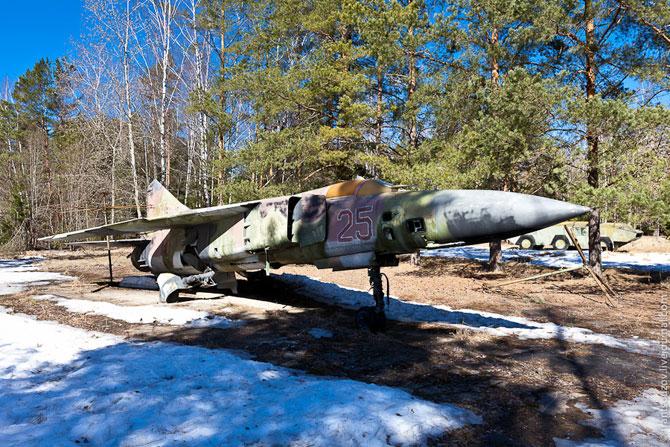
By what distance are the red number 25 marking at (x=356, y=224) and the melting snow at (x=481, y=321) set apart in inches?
93.4

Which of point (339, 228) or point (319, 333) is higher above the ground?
point (339, 228)

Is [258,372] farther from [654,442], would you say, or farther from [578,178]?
[578,178]

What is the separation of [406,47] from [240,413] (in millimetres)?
13130

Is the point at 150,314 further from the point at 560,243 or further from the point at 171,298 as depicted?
the point at 560,243

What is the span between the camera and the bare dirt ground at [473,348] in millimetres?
4020

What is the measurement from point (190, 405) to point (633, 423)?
13.6 ft

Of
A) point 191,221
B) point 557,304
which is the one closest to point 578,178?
point 557,304

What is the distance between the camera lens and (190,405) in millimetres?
3830

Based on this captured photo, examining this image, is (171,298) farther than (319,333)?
Yes

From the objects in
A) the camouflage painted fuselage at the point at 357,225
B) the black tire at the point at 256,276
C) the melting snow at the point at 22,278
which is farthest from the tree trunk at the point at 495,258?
the melting snow at the point at 22,278

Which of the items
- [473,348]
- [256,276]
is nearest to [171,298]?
[256,276]

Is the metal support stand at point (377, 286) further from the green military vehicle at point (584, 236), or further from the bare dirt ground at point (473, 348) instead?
the green military vehicle at point (584, 236)

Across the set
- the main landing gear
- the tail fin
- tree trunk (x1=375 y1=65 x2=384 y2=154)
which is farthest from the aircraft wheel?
tree trunk (x1=375 y1=65 x2=384 y2=154)

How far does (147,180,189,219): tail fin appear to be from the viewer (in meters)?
11.8
